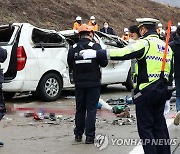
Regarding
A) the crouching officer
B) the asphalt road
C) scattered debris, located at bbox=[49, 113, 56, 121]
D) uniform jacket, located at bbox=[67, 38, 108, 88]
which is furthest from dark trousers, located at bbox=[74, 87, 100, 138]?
scattered debris, located at bbox=[49, 113, 56, 121]

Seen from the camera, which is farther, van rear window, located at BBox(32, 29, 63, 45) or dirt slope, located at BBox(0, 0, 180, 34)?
dirt slope, located at BBox(0, 0, 180, 34)

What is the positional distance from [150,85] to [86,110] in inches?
80.4

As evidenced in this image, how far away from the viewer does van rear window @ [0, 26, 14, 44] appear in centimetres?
1080

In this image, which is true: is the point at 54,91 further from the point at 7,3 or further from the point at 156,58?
the point at 7,3

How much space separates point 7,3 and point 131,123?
18.3 meters

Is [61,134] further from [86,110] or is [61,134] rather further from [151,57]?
[151,57]

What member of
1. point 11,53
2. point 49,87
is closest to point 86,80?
point 11,53

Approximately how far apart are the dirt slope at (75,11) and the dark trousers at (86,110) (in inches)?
636

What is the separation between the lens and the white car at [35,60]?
33.8 feet

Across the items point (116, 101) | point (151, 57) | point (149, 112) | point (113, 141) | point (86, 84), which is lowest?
point (113, 141)

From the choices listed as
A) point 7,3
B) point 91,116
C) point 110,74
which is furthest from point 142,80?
point 7,3

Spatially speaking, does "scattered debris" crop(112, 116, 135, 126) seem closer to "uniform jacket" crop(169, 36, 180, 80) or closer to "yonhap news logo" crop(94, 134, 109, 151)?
"yonhap news logo" crop(94, 134, 109, 151)

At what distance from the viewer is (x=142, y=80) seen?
17.9 feet

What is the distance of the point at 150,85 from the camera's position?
17.9 feet
